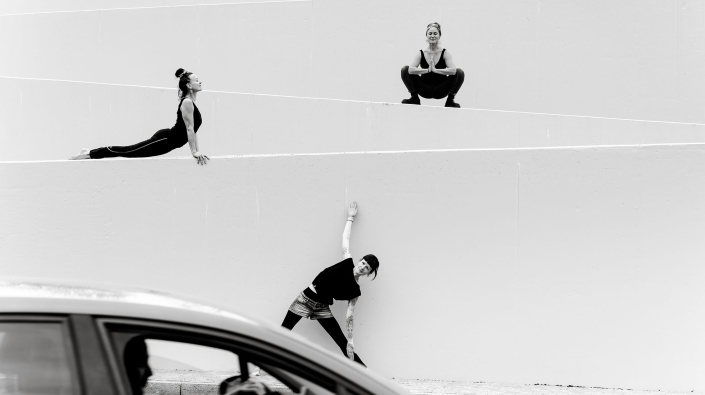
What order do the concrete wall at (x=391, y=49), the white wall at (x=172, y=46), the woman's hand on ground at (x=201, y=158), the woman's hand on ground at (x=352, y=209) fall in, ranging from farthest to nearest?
1. the white wall at (x=172, y=46)
2. the concrete wall at (x=391, y=49)
3. the woman's hand on ground at (x=201, y=158)
4. the woman's hand on ground at (x=352, y=209)

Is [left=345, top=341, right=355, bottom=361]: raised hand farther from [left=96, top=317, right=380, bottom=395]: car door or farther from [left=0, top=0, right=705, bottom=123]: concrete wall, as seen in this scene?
[left=96, top=317, right=380, bottom=395]: car door

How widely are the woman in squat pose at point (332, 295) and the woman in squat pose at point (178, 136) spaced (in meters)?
1.94

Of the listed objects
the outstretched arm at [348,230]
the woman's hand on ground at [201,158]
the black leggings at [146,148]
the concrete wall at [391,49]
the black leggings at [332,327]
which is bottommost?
the black leggings at [332,327]

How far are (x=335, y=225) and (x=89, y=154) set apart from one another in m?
2.70

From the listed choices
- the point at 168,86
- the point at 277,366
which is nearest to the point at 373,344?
the point at 168,86

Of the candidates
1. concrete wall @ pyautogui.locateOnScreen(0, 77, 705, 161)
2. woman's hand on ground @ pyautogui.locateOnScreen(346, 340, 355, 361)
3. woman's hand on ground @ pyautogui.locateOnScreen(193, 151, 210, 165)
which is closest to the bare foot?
woman's hand on ground @ pyautogui.locateOnScreen(193, 151, 210, 165)

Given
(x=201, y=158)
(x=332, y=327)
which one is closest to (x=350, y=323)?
(x=332, y=327)

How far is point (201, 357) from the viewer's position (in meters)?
2.74

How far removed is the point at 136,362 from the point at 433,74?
943 cm

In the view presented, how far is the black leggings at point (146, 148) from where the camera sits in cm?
998

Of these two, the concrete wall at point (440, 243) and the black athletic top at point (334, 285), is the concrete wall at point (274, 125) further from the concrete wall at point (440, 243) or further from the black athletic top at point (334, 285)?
the black athletic top at point (334, 285)

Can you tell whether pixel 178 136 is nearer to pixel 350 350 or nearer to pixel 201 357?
pixel 350 350

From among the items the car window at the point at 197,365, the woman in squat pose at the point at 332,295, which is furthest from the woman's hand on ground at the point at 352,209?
the car window at the point at 197,365

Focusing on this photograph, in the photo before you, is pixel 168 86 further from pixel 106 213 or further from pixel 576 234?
pixel 576 234
